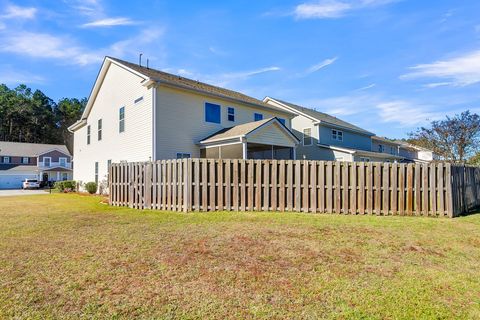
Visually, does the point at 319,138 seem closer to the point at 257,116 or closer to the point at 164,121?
the point at 257,116

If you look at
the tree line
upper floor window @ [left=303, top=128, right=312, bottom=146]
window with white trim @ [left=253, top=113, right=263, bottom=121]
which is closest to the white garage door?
the tree line

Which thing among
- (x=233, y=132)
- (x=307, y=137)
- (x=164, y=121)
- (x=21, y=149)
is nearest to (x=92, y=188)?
(x=164, y=121)

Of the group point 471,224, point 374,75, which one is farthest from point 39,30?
point 374,75

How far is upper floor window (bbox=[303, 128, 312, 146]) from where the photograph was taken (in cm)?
2662

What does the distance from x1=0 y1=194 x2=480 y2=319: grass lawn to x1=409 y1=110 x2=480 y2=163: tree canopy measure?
22779mm

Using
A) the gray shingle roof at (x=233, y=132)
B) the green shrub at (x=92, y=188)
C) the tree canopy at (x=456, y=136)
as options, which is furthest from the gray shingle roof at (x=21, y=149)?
the tree canopy at (x=456, y=136)

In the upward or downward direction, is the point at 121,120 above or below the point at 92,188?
above

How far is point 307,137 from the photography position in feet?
88.1

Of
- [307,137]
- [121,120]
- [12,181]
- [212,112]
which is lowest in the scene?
[12,181]

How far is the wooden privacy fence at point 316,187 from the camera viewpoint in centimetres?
861

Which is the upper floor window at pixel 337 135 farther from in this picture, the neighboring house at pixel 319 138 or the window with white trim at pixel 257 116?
the window with white trim at pixel 257 116

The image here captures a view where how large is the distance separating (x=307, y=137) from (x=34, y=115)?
57.4m

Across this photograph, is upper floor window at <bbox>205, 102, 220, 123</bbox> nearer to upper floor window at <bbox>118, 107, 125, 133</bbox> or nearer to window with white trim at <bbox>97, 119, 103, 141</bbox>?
upper floor window at <bbox>118, 107, 125, 133</bbox>

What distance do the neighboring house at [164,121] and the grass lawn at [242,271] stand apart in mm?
9635
